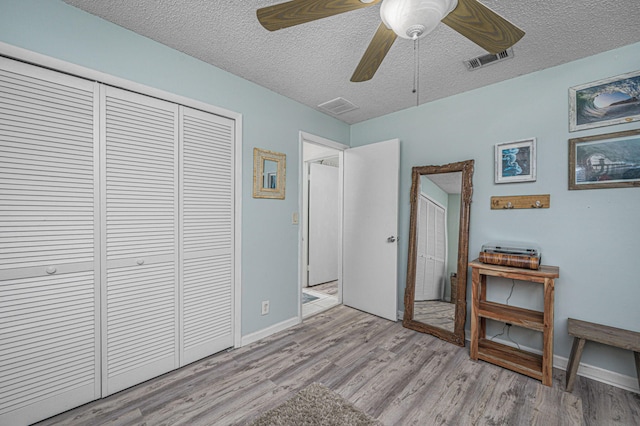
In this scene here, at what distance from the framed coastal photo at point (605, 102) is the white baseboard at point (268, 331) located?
122 inches

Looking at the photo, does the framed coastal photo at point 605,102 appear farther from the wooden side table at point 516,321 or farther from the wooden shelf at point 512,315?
the wooden shelf at point 512,315

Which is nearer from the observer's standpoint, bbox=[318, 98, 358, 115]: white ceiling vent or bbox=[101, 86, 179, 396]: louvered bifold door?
bbox=[101, 86, 179, 396]: louvered bifold door

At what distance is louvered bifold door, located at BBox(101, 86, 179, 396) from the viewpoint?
1809 mm

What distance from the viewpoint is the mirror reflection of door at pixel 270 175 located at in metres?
2.66

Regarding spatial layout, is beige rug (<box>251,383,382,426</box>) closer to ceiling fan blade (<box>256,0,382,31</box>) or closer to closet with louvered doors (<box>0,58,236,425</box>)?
closet with louvered doors (<box>0,58,236,425</box>)

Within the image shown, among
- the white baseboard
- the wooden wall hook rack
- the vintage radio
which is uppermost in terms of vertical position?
Answer: the wooden wall hook rack

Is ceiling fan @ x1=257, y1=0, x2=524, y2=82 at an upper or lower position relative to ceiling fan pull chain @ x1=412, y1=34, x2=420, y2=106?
lower

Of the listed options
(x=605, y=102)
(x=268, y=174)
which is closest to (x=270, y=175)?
(x=268, y=174)

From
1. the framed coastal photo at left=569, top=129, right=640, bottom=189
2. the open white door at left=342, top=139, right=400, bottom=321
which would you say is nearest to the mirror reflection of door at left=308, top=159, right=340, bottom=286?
the open white door at left=342, top=139, right=400, bottom=321

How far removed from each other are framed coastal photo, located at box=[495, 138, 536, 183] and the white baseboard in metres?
2.52

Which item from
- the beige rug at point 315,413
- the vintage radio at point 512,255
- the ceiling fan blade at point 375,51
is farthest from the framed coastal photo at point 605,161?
the beige rug at point 315,413

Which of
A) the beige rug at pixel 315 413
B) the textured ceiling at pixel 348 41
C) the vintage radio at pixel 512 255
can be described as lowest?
the beige rug at pixel 315 413

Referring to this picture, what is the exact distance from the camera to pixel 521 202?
93.3 inches

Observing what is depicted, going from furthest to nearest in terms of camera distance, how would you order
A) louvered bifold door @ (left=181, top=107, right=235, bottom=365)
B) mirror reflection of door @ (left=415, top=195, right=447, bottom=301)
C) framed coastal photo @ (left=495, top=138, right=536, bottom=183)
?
1. mirror reflection of door @ (left=415, top=195, right=447, bottom=301)
2. framed coastal photo @ (left=495, top=138, right=536, bottom=183)
3. louvered bifold door @ (left=181, top=107, right=235, bottom=365)
